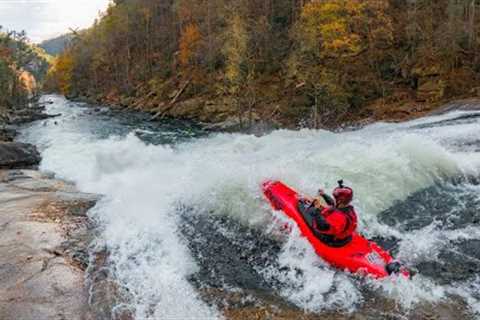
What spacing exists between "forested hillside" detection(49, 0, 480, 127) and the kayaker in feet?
61.6

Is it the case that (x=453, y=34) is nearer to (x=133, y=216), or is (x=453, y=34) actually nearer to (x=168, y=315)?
(x=133, y=216)

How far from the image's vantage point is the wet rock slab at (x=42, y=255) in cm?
493

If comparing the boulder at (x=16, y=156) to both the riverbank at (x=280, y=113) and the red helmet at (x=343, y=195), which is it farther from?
the red helmet at (x=343, y=195)

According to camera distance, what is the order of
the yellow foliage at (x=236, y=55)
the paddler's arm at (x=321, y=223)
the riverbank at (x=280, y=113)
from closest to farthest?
the paddler's arm at (x=321, y=223) < the riverbank at (x=280, y=113) < the yellow foliage at (x=236, y=55)

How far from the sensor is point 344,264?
20.2 ft

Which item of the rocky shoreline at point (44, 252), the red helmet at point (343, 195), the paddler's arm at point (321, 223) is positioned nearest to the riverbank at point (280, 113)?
the rocky shoreline at point (44, 252)

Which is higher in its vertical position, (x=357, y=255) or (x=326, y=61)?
(x=326, y=61)

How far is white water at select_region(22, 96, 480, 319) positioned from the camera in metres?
5.61

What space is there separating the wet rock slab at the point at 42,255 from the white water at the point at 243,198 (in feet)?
2.12

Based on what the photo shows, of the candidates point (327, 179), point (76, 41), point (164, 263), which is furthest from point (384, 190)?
point (76, 41)

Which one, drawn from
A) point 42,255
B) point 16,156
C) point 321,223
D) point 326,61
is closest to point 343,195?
point 321,223

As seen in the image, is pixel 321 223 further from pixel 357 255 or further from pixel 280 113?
pixel 280 113

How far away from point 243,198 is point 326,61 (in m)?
21.7

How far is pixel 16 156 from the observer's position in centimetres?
1675
